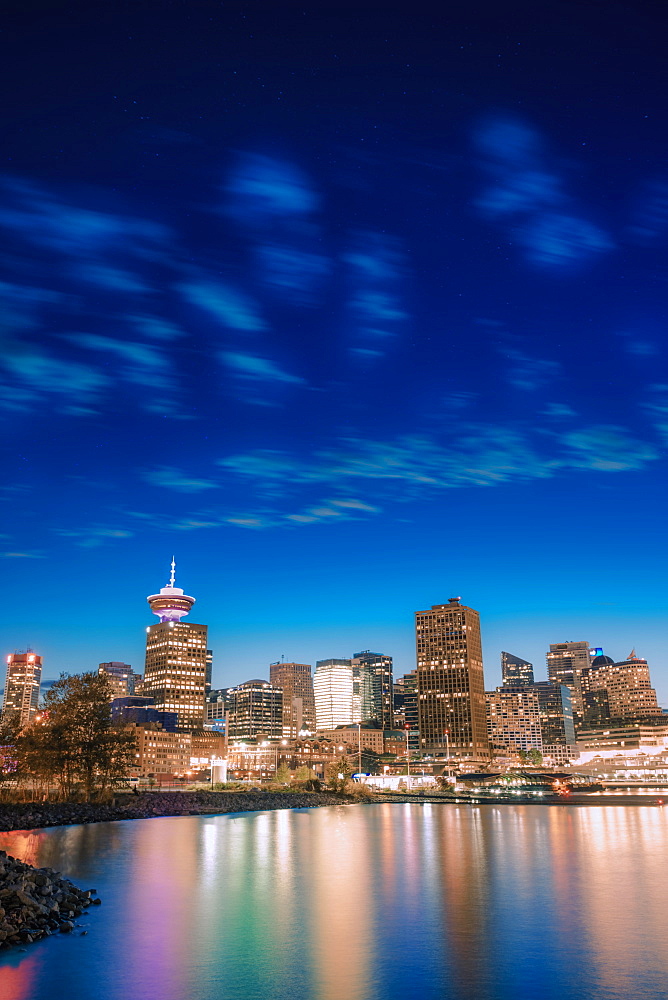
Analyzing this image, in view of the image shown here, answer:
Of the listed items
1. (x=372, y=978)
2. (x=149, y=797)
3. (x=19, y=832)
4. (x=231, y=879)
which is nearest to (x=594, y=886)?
(x=231, y=879)

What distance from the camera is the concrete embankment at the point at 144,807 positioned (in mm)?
69688

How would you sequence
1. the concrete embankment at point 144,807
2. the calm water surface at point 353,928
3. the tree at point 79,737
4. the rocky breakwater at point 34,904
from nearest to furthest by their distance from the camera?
the calm water surface at point 353,928, the rocky breakwater at point 34,904, the concrete embankment at point 144,807, the tree at point 79,737

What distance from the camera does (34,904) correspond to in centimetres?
2231

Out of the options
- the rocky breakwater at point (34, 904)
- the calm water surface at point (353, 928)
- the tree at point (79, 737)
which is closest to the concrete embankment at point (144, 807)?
the tree at point (79, 737)

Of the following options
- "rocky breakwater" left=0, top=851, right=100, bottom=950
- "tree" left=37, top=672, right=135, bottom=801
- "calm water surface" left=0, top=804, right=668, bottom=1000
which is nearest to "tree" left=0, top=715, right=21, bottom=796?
"tree" left=37, top=672, right=135, bottom=801

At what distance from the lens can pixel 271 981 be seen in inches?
663

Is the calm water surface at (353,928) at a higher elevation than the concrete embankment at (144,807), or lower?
higher

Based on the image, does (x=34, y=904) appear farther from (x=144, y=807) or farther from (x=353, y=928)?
(x=144, y=807)

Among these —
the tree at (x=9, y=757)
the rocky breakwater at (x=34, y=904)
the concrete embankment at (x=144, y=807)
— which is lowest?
the concrete embankment at (x=144, y=807)

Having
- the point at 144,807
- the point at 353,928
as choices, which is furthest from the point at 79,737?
the point at 353,928

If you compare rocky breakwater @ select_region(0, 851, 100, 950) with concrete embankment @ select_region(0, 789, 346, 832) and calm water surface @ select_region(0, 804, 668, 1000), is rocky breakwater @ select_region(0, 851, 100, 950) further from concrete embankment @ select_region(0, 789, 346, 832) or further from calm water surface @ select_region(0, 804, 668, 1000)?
concrete embankment @ select_region(0, 789, 346, 832)

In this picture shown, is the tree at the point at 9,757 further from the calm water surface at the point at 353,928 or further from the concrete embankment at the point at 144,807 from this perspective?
the calm water surface at the point at 353,928

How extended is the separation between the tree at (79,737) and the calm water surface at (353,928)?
42354mm

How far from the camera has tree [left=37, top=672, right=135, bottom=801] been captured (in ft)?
286
